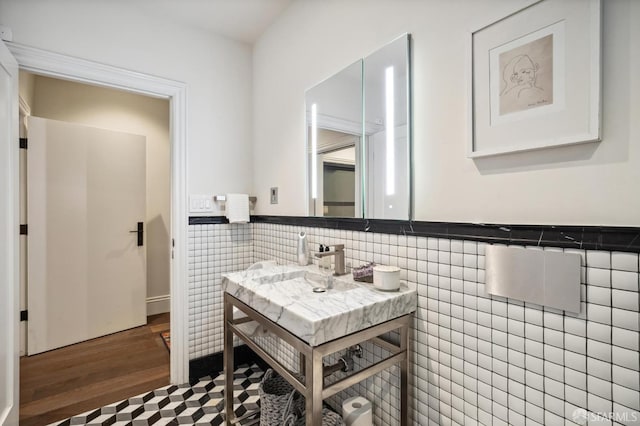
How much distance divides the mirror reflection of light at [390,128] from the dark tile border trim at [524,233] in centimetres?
17

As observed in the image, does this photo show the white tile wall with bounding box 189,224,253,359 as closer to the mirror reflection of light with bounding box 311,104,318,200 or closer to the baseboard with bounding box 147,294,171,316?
the mirror reflection of light with bounding box 311,104,318,200

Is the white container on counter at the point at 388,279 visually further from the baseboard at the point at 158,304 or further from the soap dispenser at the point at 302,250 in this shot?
the baseboard at the point at 158,304

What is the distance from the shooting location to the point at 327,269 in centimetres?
151

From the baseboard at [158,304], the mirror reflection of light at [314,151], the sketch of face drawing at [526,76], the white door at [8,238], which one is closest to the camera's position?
the sketch of face drawing at [526,76]

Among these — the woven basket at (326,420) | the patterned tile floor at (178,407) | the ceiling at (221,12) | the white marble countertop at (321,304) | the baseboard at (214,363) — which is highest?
the ceiling at (221,12)

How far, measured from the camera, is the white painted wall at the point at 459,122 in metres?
0.71

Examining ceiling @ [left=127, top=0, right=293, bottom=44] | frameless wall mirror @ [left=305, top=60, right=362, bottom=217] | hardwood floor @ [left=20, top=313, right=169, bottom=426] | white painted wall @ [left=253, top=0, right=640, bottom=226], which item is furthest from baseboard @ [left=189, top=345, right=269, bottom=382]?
ceiling @ [left=127, top=0, right=293, bottom=44]

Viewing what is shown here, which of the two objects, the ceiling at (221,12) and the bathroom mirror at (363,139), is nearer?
the bathroom mirror at (363,139)

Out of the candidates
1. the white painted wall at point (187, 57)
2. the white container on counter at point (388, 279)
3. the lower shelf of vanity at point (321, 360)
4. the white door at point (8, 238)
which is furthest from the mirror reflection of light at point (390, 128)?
the white door at point (8, 238)

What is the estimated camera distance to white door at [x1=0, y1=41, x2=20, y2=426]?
1379mm

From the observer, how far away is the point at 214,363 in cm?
210

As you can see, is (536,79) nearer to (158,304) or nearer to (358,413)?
(358,413)

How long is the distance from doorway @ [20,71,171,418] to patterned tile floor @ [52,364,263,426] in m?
0.23

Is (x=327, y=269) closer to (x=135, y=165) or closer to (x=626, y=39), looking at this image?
(x=626, y=39)
